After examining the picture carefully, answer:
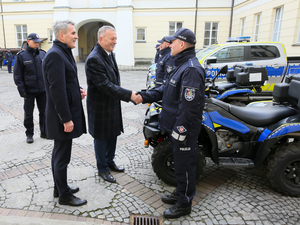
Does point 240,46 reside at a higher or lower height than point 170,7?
lower

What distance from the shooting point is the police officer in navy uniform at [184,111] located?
2221 millimetres

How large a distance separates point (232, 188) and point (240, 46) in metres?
5.72

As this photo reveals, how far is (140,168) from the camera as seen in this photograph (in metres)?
3.65

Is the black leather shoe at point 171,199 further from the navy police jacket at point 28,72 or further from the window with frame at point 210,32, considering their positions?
the window with frame at point 210,32

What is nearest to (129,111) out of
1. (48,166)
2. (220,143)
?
(48,166)

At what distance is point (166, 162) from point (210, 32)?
19.0m

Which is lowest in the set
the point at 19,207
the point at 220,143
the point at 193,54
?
the point at 19,207

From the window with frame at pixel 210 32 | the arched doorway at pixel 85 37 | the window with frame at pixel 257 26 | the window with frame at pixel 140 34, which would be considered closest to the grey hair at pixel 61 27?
the window with frame at pixel 257 26

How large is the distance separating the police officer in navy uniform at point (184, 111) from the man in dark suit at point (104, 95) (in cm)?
63

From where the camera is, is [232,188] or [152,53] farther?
[152,53]

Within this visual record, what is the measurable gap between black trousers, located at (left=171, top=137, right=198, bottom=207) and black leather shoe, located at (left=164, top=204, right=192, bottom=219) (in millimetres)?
48

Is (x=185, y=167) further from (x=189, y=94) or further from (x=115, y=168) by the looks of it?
(x=115, y=168)

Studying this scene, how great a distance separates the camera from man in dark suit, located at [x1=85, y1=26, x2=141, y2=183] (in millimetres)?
2855

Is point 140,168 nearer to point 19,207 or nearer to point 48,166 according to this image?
point 48,166
